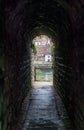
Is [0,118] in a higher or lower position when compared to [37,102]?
higher

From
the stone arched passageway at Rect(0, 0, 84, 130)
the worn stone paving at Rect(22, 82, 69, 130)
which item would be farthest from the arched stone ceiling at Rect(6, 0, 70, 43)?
the worn stone paving at Rect(22, 82, 69, 130)

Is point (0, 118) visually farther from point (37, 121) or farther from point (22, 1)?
point (37, 121)

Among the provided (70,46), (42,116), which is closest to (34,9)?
(70,46)

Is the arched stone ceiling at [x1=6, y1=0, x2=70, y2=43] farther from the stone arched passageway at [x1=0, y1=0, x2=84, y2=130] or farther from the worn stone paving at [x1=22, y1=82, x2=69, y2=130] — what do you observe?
the worn stone paving at [x1=22, y1=82, x2=69, y2=130]

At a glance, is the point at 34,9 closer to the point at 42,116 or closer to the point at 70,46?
the point at 70,46

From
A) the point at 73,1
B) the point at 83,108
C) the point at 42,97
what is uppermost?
the point at 73,1

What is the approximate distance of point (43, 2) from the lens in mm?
6695

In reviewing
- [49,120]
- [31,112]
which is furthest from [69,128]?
[31,112]

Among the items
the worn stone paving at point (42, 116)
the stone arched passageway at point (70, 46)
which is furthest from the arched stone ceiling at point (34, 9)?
the worn stone paving at point (42, 116)

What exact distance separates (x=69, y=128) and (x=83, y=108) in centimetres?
187

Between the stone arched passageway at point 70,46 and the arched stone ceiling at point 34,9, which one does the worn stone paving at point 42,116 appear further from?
the arched stone ceiling at point 34,9

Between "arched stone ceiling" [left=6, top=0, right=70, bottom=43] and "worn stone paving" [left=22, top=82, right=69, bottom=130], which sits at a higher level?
"arched stone ceiling" [left=6, top=0, right=70, bottom=43]

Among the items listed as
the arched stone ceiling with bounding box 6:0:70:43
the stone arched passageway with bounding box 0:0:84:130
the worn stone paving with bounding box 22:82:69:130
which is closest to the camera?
the stone arched passageway with bounding box 0:0:84:130

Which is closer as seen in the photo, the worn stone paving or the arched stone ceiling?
the arched stone ceiling
